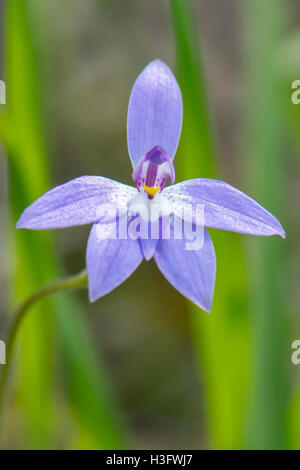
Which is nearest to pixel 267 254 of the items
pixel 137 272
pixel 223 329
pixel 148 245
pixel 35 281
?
pixel 223 329

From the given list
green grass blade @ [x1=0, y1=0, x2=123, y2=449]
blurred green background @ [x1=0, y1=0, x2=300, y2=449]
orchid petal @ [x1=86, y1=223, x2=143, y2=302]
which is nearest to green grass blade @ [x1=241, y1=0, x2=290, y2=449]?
blurred green background @ [x1=0, y1=0, x2=300, y2=449]

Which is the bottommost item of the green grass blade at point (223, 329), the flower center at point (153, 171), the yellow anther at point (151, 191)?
the green grass blade at point (223, 329)

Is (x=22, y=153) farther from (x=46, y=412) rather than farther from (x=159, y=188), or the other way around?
(x=46, y=412)

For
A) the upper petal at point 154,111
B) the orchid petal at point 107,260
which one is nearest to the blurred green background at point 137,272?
the upper petal at point 154,111

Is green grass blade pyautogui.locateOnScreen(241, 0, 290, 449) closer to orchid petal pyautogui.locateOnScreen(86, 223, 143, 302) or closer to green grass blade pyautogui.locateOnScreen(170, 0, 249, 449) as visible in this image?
green grass blade pyautogui.locateOnScreen(170, 0, 249, 449)

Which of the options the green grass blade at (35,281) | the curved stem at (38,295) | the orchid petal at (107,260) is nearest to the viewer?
the orchid petal at (107,260)

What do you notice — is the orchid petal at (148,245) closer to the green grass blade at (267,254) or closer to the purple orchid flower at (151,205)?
the purple orchid flower at (151,205)
